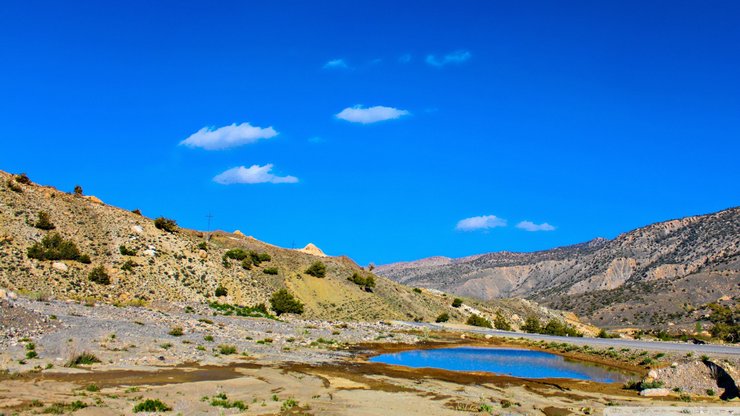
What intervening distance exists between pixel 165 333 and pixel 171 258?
29883 mm

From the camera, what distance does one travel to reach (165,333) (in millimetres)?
31953

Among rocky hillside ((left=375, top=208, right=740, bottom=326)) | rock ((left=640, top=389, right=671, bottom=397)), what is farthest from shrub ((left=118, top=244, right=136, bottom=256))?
rocky hillside ((left=375, top=208, right=740, bottom=326))

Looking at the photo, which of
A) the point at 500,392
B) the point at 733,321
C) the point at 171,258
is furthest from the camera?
the point at 733,321

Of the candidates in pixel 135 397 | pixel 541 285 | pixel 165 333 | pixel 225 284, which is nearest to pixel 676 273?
pixel 541 285

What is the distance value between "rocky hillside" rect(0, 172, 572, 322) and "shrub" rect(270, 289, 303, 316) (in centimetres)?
208

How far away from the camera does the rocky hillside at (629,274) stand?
92.0 meters

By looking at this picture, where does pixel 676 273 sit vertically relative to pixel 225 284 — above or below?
above

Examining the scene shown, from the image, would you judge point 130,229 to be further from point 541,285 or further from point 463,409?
point 541,285

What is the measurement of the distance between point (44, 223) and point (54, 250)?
5468 millimetres

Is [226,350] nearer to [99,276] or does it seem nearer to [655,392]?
[655,392]

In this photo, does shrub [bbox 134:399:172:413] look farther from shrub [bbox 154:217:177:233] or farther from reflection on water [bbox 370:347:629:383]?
shrub [bbox 154:217:177:233]

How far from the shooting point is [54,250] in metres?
50.3

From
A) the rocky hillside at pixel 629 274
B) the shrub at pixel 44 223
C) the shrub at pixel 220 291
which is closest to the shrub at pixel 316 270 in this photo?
the shrub at pixel 220 291

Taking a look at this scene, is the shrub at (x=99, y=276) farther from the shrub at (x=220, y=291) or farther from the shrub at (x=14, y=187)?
the shrub at (x=14, y=187)
